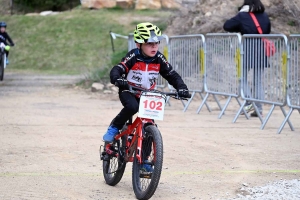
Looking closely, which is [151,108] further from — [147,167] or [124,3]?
[124,3]

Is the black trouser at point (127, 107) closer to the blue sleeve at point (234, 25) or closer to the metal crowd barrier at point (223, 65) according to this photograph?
the metal crowd barrier at point (223, 65)

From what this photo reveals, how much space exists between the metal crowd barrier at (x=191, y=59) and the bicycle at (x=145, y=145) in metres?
7.43

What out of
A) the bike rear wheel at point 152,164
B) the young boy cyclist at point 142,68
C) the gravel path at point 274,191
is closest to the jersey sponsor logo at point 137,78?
the young boy cyclist at point 142,68

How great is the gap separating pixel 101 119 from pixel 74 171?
5.31 meters

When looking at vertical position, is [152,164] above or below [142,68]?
below

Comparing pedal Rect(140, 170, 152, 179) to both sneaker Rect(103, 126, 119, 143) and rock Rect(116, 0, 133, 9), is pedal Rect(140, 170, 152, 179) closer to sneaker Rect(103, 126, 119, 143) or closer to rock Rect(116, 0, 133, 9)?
sneaker Rect(103, 126, 119, 143)

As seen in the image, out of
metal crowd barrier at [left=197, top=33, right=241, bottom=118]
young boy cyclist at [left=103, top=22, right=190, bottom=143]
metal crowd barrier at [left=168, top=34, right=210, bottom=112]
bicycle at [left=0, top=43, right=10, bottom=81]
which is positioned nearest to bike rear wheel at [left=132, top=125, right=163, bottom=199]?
young boy cyclist at [left=103, top=22, right=190, bottom=143]

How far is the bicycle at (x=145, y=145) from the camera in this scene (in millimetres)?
7188

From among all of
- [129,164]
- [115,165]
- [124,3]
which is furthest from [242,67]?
[124,3]

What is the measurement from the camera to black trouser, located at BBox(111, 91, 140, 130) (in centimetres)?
770

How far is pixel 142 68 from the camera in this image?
789cm

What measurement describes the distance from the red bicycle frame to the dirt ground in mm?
393

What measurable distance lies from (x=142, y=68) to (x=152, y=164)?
105cm

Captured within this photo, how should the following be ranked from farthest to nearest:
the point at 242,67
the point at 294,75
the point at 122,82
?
the point at 242,67 < the point at 294,75 < the point at 122,82
